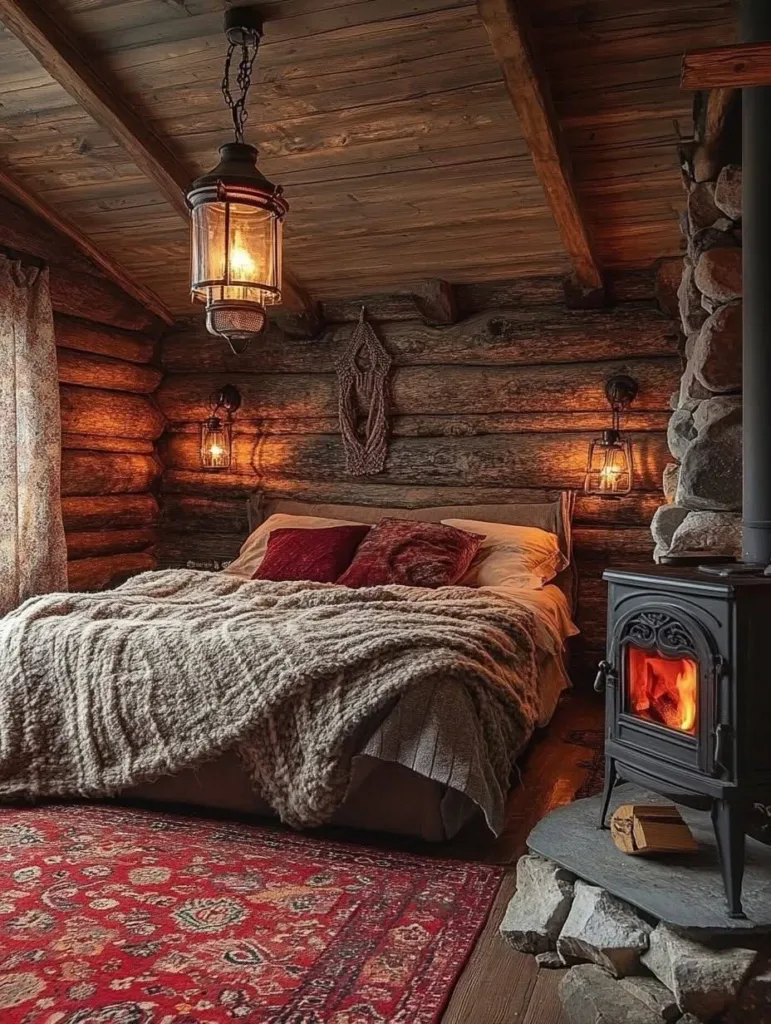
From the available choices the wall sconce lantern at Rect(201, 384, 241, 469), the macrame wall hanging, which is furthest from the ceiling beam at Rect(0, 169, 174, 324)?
the macrame wall hanging

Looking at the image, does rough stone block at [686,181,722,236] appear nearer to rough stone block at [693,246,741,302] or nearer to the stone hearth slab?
rough stone block at [693,246,741,302]

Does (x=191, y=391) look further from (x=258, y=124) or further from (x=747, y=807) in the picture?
(x=747, y=807)

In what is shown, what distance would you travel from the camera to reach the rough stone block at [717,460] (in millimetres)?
2678

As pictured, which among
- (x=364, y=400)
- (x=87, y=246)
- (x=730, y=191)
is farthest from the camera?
(x=364, y=400)

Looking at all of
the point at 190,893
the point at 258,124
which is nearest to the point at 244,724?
the point at 190,893

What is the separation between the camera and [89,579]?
17.1ft

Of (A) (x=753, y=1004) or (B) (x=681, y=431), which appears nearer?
(A) (x=753, y=1004)

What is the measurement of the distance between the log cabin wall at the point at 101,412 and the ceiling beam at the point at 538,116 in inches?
104

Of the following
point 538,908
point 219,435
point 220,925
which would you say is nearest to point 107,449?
point 219,435

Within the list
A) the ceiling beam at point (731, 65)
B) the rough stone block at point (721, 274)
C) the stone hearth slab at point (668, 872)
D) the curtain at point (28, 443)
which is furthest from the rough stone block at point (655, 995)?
the curtain at point (28, 443)

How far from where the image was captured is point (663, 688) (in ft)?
7.48

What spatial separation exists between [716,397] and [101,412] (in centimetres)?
366

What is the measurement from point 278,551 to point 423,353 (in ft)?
4.77

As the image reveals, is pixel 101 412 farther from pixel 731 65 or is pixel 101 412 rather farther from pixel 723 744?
pixel 723 744
